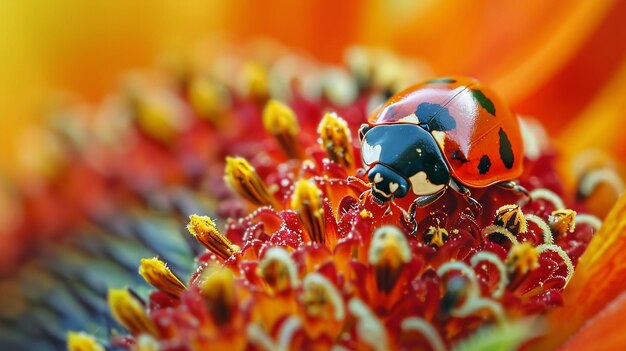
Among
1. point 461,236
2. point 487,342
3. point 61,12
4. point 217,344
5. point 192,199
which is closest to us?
point 487,342

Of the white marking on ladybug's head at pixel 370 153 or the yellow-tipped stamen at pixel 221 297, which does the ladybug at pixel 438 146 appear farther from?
the yellow-tipped stamen at pixel 221 297

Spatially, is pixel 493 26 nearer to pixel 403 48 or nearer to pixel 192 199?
pixel 403 48

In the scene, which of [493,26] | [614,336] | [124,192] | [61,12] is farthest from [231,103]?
[614,336]

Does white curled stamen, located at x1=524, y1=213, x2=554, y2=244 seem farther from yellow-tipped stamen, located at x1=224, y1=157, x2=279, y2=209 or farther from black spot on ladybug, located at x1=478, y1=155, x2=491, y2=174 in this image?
yellow-tipped stamen, located at x1=224, y1=157, x2=279, y2=209

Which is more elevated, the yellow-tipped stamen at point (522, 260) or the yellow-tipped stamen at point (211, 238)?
the yellow-tipped stamen at point (211, 238)

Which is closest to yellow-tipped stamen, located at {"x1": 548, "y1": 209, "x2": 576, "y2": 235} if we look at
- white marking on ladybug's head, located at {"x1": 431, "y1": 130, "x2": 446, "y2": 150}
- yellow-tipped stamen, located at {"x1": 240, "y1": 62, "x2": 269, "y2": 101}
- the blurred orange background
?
white marking on ladybug's head, located at {"x1": 431, "y1": 130, "x2": 446, "y2": 150}

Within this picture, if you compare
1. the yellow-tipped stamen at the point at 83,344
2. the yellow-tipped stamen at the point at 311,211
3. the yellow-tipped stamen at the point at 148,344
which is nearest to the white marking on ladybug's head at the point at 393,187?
the yellow-tipped stamen at the point at 311,211
